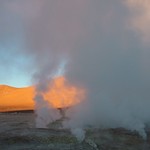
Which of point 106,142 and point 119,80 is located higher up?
point 119,80

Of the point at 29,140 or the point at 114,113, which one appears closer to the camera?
the point at 29,140

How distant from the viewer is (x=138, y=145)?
2120 cm

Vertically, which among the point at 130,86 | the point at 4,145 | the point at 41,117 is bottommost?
the point at 4,145

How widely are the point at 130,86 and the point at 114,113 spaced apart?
263 centimetres

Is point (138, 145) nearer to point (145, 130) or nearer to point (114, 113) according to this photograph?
point (145, 130)

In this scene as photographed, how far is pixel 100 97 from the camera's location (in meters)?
28.0

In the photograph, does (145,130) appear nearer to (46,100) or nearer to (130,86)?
(130,86)

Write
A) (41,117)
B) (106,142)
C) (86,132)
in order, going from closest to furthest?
(106,142) → (86,132) → (41,117)

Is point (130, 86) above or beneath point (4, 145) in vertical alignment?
above

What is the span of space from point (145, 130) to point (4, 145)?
10054mm

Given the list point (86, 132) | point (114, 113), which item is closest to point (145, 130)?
point (114, 113)

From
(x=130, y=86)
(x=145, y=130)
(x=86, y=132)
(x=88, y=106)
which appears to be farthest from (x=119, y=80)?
(x=86, y=132)

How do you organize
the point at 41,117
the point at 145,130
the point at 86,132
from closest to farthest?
1. the point at 86,132
2. the point at 145,130
3. the point at 41,117

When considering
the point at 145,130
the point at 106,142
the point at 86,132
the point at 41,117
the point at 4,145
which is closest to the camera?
the point at 4,145
